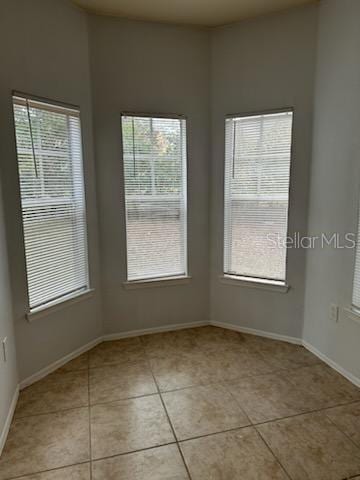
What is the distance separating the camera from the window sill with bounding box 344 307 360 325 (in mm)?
2471

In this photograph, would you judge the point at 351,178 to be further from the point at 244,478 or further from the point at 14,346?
the point at 14,346

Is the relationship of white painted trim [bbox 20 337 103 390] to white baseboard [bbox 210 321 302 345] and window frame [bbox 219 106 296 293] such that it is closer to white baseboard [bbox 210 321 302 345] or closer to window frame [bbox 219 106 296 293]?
white baseboard [bbox 210 321 302 345]

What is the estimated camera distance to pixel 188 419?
217 cm

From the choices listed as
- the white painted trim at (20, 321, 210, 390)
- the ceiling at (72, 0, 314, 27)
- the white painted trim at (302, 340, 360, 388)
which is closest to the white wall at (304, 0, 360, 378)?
the white painted trim at (302, 340, 360, 388)

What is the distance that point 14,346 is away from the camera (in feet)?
7.95

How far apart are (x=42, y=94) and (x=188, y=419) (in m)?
2.46

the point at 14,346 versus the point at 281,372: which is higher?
the point at 14,346

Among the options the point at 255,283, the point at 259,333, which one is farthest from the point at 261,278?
the point at 259,333

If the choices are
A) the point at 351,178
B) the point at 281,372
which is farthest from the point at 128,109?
the point at 281,372

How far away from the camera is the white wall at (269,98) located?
2.81m

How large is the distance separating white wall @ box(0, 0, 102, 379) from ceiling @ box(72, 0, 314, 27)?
0.27 m

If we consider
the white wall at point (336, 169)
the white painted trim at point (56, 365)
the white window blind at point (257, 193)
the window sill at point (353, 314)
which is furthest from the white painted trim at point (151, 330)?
the window sill at point (353, 314)

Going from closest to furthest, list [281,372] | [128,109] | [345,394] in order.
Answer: [345,394] → [281,372] → [128,109]

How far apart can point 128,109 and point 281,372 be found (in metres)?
2.55
